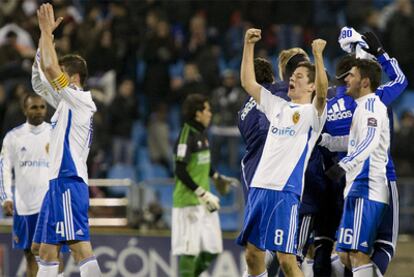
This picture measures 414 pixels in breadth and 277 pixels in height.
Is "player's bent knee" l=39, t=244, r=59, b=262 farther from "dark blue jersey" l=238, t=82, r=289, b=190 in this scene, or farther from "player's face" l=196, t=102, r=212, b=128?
"player's face" l=196, t=102, r=212, b=128

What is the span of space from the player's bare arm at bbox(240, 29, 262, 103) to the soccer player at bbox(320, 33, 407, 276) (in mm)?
1163

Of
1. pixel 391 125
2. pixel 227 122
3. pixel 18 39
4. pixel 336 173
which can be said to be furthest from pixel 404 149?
pixel 336 173

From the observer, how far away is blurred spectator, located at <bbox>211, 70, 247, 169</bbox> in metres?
18.6

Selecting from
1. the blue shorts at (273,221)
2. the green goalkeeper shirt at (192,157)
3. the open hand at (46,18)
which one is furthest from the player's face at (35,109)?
the blue shorts at (273,221)

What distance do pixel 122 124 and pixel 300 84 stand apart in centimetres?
894

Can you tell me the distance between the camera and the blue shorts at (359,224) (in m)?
10.8

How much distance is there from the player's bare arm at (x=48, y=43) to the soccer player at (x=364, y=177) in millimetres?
2755

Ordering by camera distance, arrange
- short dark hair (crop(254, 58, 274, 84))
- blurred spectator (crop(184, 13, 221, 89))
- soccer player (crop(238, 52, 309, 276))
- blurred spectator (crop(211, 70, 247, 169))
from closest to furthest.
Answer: soccer player (crop(238, 52, 309, 276)) → short dark hair (crop(254, 58, 274, 84)) → blurred spectator (crop(211, 70, 247, 169)) → blurred spectator (crop(184, 13, 221, 89))

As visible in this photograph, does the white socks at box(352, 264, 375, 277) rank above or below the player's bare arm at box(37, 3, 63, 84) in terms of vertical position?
below

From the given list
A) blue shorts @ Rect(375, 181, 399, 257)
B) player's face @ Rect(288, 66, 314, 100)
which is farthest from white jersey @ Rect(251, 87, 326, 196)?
blue shorts @ Rect(375, 181, 399, 257)

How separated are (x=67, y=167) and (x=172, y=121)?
389 inches

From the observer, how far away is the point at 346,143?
11430 mm

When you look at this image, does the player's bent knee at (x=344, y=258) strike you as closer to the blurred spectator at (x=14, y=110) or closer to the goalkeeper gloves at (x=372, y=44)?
the goalkeeper gloves at (x=372, y=44)

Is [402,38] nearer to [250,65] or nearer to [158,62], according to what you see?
[158,62]
